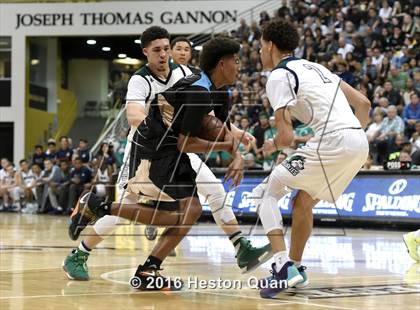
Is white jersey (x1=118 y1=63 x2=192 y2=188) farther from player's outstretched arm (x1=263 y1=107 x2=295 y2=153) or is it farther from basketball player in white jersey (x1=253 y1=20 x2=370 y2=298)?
player's outstretched arm (x1=263 y1=107 x2=295 y2=153)

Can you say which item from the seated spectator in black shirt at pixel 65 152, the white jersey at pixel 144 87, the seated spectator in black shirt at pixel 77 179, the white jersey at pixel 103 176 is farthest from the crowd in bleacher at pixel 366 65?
the white jersey at pixel 144 87

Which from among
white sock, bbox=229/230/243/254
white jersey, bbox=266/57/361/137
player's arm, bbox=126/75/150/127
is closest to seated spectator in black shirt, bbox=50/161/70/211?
player's arm, bbox=126/75/150/127

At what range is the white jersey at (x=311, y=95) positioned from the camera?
627cm

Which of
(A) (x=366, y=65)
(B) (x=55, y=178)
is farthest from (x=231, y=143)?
(B) (x=55, y=178)

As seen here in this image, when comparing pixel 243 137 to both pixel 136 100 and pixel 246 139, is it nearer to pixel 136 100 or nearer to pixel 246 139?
pixel 246 139

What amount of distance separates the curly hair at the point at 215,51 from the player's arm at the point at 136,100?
73 centimetres

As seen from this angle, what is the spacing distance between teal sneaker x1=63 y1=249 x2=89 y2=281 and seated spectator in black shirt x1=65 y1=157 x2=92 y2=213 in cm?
1635

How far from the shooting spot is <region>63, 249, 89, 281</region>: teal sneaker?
7219mm

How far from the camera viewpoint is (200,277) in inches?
296

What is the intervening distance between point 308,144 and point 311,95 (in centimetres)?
41

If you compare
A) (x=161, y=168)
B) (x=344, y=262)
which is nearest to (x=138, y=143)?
(x=161, y=168)

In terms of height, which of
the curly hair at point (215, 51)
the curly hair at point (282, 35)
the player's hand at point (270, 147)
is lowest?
the player's hand at point (270, 147)

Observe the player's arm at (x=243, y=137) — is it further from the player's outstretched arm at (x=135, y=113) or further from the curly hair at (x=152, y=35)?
the curly hair at (x=152, y=35)

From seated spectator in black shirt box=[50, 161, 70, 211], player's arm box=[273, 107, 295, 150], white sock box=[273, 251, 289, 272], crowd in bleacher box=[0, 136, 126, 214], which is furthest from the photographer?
seated spectator in black shirt box=[50, 161, 70, 211]
